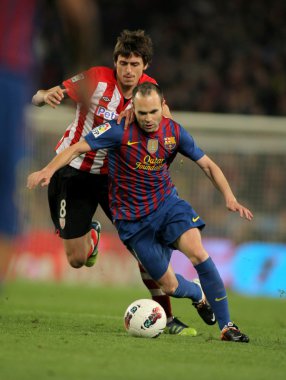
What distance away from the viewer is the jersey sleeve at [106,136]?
6.92 metres

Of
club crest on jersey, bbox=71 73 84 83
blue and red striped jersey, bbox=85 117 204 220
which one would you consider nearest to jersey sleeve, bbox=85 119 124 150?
blue and red striped jersey, bbox=85 117 204 220

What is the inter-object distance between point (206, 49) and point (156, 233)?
12522 millimetres

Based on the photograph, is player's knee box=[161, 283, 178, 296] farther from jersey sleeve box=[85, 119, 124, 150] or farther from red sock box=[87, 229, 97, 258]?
red sock box=[87, 229, 97, 258]

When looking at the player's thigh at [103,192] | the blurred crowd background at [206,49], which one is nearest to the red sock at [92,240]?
the player's thigh at [103,192]

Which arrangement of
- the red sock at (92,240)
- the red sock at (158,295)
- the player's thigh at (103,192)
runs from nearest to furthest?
the red sock at (158,295) < the player's thigh at (103,192) < the red sock at (92,240)

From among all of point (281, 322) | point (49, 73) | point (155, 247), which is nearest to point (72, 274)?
point (49, 73)

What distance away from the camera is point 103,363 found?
4.98 m

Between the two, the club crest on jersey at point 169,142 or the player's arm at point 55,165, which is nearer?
the player's arm at point 55,165

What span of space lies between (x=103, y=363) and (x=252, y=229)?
10.6 m

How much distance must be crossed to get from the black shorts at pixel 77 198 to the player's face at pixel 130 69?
34.1 inches

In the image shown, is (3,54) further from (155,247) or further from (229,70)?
(229,70)

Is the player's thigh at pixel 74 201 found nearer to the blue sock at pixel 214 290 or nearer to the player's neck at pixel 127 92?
the player's neck at pixel 127 92

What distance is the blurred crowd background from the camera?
60.3 feet

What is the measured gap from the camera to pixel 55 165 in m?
6.54
